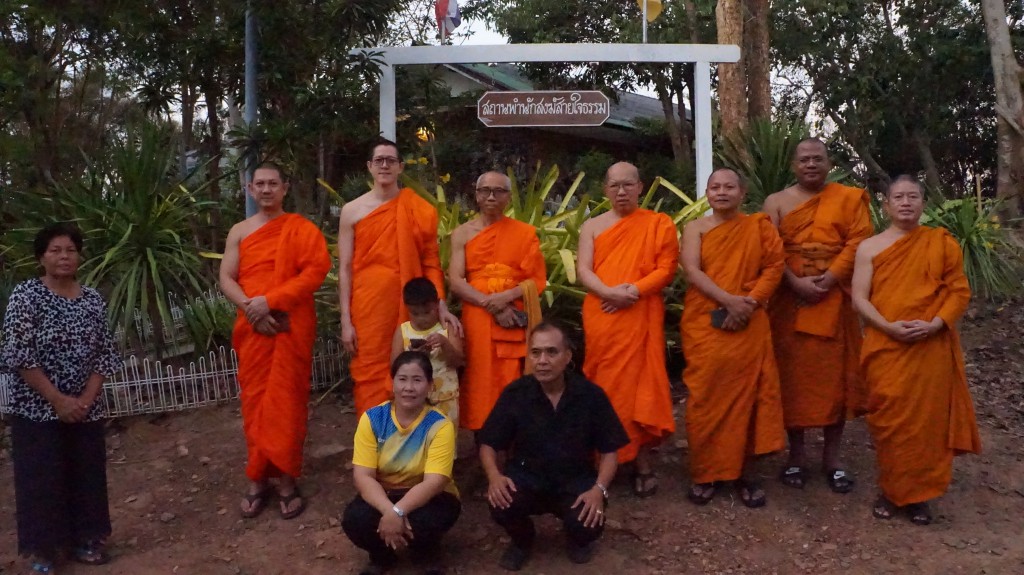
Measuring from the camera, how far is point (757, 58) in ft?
33.2

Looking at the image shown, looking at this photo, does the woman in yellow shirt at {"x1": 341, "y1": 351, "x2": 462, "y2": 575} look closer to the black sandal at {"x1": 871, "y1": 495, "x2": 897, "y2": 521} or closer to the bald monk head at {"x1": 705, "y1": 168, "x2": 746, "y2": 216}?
the bald monk head at {"x1": 705, "y1": 168, "x2": 746, "y2": 216}

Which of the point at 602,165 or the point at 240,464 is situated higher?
the point at 602,165

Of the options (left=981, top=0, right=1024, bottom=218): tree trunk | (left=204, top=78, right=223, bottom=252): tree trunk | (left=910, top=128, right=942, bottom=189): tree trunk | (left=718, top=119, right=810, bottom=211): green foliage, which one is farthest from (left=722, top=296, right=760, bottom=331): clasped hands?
(left=910, top=128, right=942, bottom=189): tree trunk

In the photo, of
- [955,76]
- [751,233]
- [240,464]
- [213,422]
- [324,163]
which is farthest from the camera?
[955,76]

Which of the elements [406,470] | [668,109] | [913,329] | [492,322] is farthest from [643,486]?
[668,109]

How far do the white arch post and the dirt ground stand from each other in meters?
2.50

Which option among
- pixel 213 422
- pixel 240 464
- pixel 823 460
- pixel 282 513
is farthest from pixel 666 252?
pixel 213 422

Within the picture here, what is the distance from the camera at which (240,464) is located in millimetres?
5031

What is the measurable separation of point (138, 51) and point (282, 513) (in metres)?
3.72

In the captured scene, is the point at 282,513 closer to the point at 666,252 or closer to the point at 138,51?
the point at 666,252

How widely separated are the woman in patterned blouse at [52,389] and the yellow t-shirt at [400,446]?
3.91 ft

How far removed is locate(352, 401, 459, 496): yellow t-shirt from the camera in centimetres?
359

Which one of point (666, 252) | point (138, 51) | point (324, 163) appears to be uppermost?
point (138, 51)

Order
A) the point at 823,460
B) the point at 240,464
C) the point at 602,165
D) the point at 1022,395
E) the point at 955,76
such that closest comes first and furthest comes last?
the point at 823,460 → the point at 240,464 → the point at 1022,395 → the point at 602,165 → the point at 955,76
